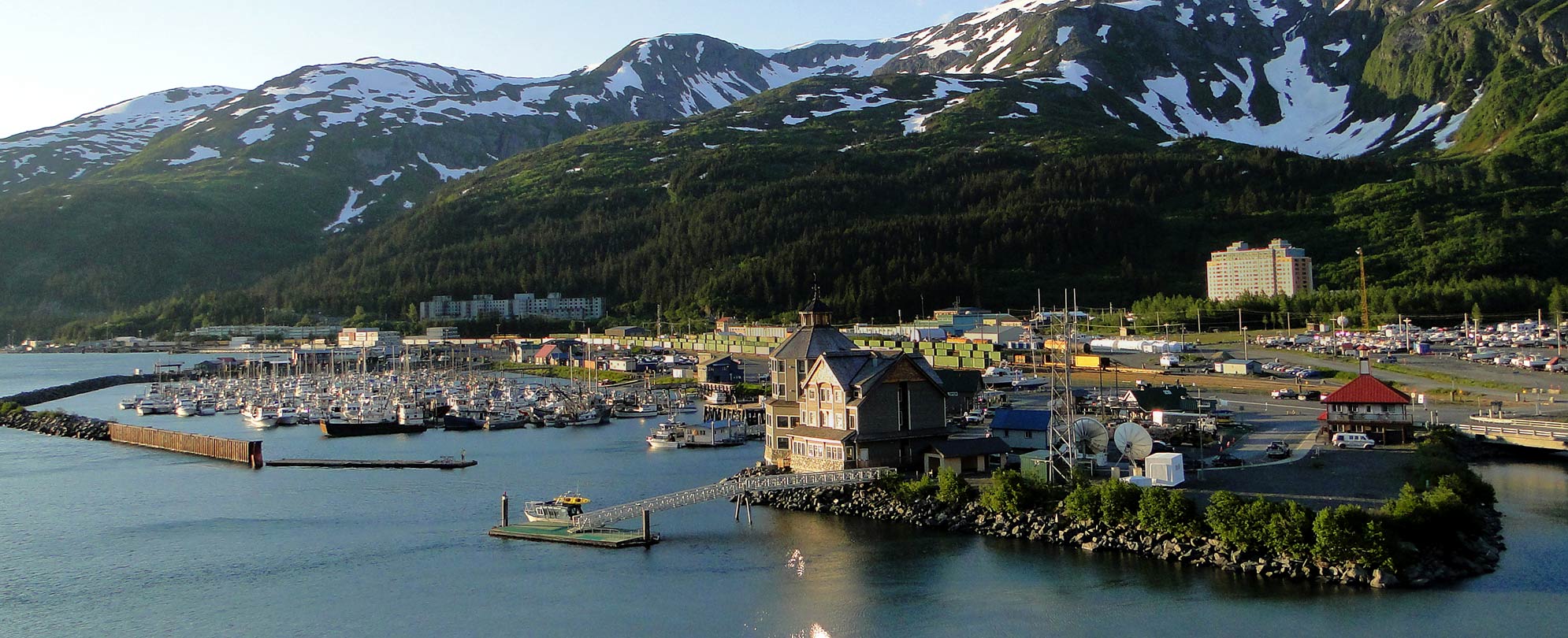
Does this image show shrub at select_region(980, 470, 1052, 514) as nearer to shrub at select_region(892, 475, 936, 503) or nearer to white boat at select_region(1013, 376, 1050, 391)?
shrub at select_region(892, 475, 936, 503)

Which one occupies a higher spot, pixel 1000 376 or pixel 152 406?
pixel 1000 376

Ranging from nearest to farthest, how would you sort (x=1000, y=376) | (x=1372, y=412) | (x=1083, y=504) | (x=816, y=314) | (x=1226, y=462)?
1. (x=1083, y=504)
2. (x=1226, y=462)
3. (x=1372, y=412)
4. (x=816, y=314)
5. (x=1000, y=376)

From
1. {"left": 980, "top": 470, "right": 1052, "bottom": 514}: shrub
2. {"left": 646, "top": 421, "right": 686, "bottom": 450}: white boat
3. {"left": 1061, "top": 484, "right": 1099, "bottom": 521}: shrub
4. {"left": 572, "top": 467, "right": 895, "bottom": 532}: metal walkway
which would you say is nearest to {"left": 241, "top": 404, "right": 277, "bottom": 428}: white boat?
{"left": 646, "top": 421, "right": 686, "bottom": 450}: white boat

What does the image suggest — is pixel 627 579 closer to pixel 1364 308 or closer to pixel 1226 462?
pixel 1226 462

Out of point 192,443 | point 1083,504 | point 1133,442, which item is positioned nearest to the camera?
point 1083,504

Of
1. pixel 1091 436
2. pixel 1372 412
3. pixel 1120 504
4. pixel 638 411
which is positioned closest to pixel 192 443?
pixel 638 411

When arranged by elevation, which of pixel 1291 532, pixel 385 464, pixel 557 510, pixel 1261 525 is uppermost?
pixel 1261 525

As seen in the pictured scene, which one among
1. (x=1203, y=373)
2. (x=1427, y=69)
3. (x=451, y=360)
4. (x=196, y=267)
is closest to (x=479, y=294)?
(x=451, y=360)
